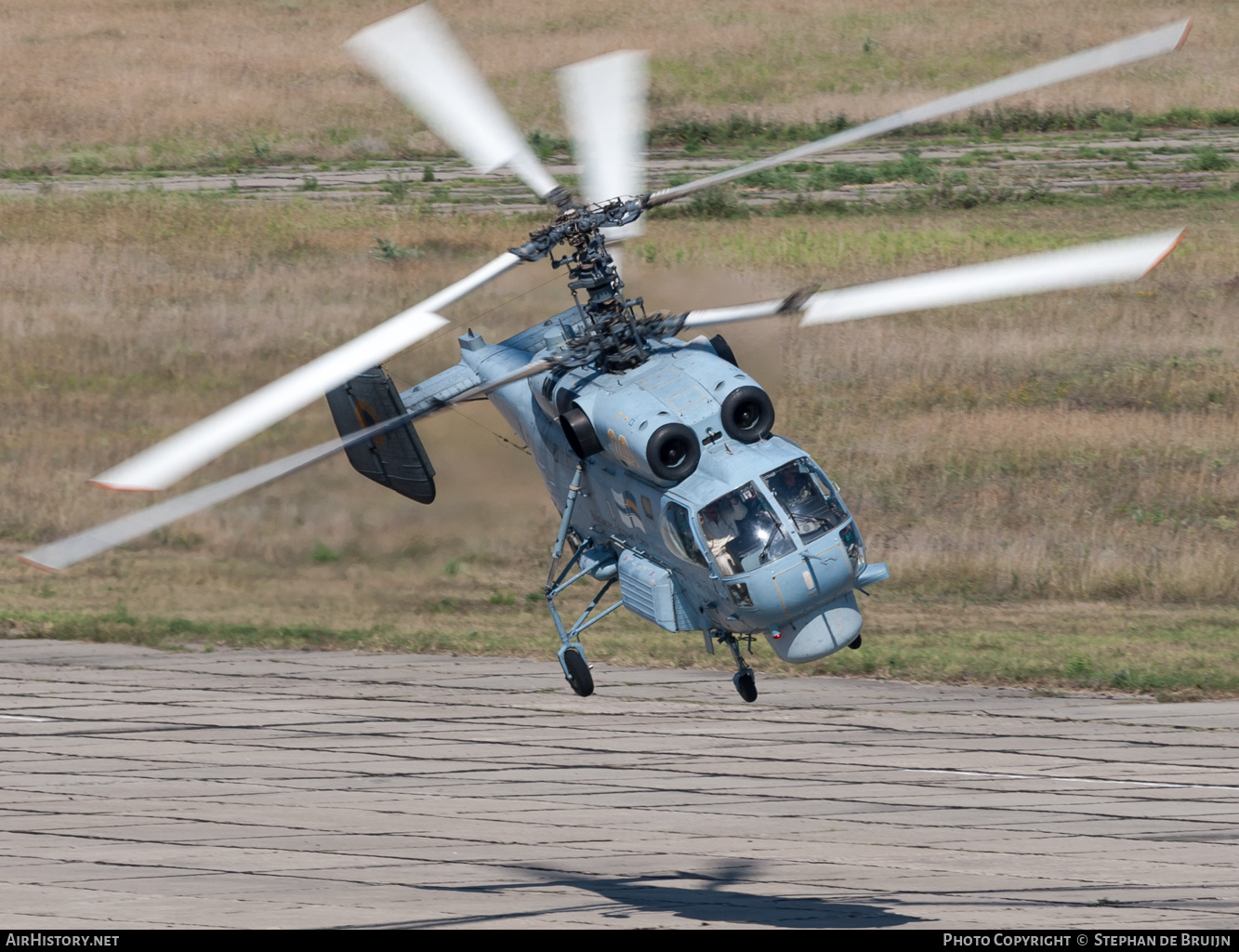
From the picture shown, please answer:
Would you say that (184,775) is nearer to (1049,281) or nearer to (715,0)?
(1049,281)

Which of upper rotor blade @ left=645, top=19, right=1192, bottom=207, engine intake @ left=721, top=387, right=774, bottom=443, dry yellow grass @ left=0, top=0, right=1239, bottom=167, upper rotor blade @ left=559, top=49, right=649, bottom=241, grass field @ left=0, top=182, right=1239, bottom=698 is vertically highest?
dry yellow grass @ left=0, top=0, right=1239, bottom=167

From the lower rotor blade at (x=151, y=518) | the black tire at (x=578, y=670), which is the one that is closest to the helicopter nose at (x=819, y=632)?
the black tire at (x=578, y=670)

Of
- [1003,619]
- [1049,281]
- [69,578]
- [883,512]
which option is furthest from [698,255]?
[1049,281]

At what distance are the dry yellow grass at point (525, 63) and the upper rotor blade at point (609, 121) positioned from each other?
33.3m

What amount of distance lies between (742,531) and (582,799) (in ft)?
26.8

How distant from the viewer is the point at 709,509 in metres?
12.1

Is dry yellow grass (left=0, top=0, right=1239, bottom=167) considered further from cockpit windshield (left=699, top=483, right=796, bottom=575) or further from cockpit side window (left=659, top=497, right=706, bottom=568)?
cockpit windshield (left=699, top=483, right=796, bottom=575)

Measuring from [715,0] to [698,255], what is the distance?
25.8 m

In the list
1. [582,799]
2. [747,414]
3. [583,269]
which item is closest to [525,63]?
[582,799]

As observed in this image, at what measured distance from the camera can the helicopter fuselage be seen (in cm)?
1196

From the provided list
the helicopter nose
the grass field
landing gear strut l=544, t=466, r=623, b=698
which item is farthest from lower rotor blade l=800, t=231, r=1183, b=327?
the grass field

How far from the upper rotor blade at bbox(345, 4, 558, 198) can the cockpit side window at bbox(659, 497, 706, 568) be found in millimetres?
2811

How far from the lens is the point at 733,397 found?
12.4 m

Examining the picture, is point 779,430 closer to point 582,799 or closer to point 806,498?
point 582,799
